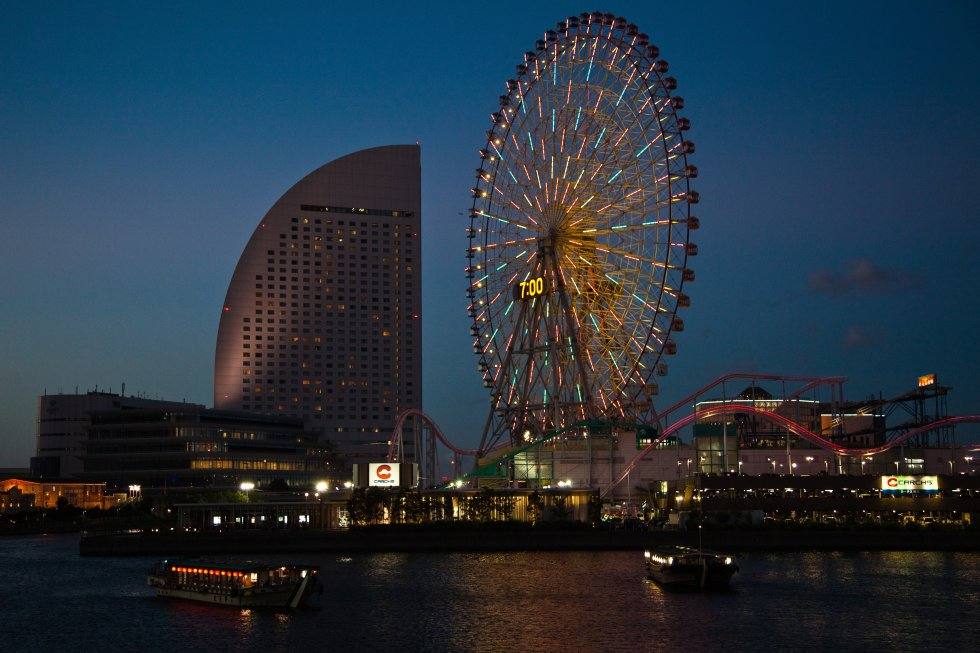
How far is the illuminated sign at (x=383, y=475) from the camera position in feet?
402

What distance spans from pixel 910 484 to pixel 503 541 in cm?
4160

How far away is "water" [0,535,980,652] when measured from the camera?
178 ft

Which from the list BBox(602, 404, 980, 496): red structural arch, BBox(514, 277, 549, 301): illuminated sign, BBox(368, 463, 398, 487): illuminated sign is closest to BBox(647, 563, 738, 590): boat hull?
BBox(514, 277, 549, 301): illuminated sign

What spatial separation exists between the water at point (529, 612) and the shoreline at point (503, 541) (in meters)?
13.2

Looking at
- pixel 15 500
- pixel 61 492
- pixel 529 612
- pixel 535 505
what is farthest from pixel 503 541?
pixel 15 500

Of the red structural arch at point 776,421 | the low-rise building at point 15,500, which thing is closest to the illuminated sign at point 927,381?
the red structural arch at point 776,421

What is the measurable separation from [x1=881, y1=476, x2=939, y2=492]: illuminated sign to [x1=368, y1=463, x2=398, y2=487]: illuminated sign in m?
49.3

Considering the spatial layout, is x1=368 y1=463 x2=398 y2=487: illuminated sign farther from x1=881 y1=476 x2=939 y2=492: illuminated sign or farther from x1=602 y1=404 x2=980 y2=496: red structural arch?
x1=881 y1=476 x2=939 y2=492: illuminated sign

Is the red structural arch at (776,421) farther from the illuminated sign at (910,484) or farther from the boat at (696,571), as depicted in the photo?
the boat at (696,571)

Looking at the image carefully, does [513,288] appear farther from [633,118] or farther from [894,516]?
[894,516]

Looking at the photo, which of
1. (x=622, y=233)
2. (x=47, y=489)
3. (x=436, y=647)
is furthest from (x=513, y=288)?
(x=47, y=489)

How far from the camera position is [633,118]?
100375 millimetres

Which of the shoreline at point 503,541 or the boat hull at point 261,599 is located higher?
the shoreline at point 503,541

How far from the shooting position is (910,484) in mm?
115250
